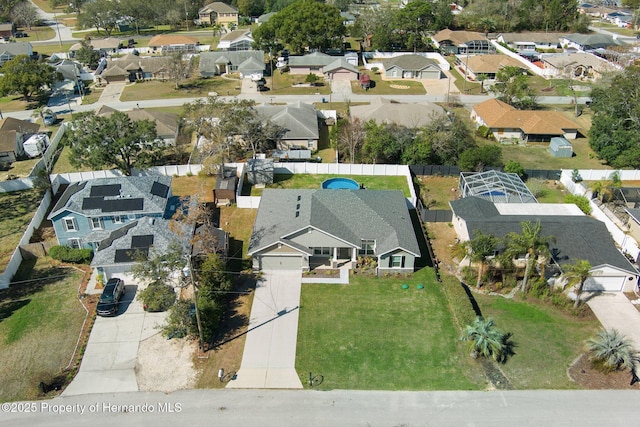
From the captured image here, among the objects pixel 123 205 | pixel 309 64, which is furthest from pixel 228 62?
pixel 123 205

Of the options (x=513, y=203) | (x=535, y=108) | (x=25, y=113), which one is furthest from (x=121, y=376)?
(x=535, y=108)

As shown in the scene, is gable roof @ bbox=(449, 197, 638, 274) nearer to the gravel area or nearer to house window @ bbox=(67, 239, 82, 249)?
the gravel area

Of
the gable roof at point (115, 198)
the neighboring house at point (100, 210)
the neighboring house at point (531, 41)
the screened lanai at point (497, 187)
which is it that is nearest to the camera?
the neighboring house at point (100, 210)

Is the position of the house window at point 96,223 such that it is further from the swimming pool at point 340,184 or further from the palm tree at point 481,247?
the palm tree at point 481,247

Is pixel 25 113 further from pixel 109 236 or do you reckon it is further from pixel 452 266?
pixel 452 266

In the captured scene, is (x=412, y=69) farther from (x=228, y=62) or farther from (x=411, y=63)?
(x=228, y=62)

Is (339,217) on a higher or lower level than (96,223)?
higher

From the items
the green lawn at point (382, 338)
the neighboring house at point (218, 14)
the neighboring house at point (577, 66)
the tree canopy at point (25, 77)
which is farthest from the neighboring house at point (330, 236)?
the neighboring house at point (218, 14)
